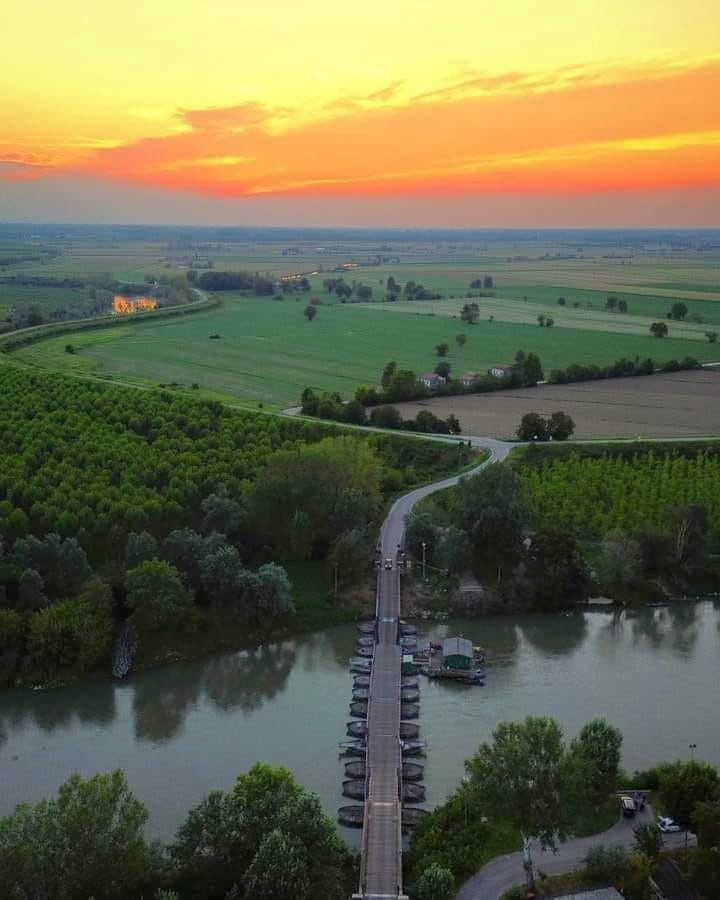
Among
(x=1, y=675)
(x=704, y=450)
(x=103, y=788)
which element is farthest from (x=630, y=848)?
(x=704, y=450)

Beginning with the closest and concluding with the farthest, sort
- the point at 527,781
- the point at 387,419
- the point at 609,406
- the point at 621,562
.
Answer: the point at 527,781
the point at 621,562
the point at 387,419
the point at 609,406

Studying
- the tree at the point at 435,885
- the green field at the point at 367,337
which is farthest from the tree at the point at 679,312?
the tree at the point at 435,885

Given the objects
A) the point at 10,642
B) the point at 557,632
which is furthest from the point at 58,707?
the point at 557,632

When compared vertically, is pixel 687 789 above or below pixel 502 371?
below

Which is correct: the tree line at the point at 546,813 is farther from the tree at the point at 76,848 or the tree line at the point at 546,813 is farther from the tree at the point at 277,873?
the tree at the point at 76,848

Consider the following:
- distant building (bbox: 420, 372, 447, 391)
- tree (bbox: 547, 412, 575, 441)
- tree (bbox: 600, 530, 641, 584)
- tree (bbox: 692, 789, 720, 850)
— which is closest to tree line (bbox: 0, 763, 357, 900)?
tree (bbox: 692, 789, 720, 850)

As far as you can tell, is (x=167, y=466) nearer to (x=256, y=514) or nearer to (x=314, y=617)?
(x=256, y=514)

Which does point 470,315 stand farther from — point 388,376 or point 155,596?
point 155,596

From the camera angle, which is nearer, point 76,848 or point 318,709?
point 76,848
